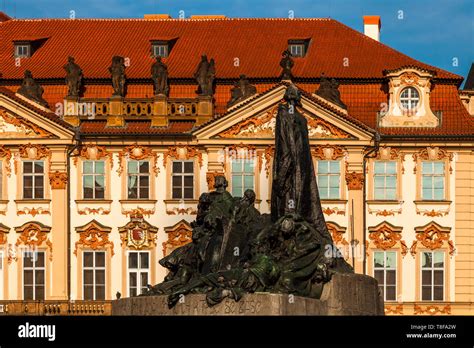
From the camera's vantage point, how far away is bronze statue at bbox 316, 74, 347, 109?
6166cm

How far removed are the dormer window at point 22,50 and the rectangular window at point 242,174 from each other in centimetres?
849

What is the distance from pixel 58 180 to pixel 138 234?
3.00 metres

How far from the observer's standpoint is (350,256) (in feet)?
199

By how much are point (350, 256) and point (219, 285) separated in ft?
86.7

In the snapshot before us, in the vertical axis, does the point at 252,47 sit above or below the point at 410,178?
above

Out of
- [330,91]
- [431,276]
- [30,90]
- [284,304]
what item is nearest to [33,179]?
[30,90]

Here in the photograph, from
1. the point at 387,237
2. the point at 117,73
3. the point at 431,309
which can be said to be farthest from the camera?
the point at 117,73

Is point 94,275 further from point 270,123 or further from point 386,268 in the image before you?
point 386,268

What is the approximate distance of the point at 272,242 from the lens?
116ft

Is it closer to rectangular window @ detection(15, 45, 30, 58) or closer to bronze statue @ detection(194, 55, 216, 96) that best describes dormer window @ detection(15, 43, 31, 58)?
rectangular window @ detection(15, 45, 30, 58)
